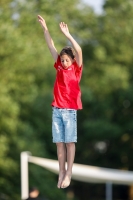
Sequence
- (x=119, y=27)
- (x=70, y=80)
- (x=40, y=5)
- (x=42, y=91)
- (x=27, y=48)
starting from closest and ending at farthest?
(x=70, y=80)
(x=27, y=48)
(x=40, y=5)
(x=42, y=91)
(x=119, y=27)

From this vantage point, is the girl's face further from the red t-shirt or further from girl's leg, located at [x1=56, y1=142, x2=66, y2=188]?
girl's leg, located at [x1=56, y1=142, x2=66, y2=188]

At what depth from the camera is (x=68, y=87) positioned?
319 inches

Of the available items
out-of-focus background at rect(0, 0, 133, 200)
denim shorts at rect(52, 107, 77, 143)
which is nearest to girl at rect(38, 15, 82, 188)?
denim shorts at rect(52, 107, 77, 143)

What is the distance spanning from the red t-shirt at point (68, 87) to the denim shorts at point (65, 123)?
67 mm

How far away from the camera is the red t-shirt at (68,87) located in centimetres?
811

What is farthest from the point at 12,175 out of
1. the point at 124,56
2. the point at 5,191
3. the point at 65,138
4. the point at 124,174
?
the point at 65,138

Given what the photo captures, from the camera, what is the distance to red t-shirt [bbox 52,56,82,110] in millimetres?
8109

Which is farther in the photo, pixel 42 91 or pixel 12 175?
pixel 42 91

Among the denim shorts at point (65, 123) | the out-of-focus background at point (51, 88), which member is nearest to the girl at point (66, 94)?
the denim shorts at point (65, 123)

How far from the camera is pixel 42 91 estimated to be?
108 ft

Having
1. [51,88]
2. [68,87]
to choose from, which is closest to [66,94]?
[68,87]

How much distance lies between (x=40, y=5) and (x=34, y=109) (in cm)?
442

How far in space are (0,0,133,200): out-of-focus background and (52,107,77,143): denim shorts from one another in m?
17.2

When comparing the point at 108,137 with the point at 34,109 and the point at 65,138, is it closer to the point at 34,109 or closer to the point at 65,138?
the point at 34,109
